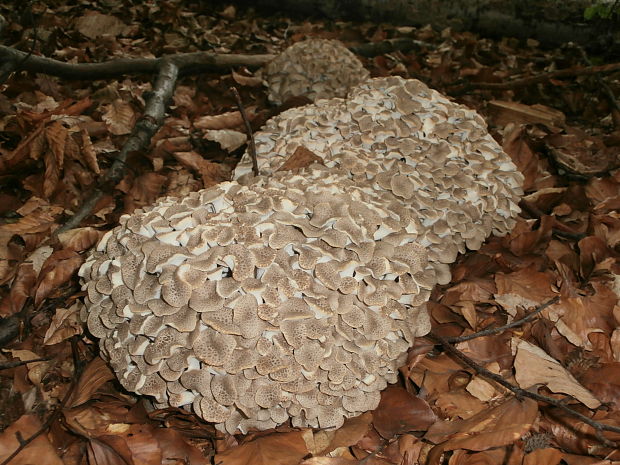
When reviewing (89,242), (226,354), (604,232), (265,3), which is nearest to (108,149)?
(89,242)

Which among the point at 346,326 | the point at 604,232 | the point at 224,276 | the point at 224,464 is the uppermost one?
the point at 224,276

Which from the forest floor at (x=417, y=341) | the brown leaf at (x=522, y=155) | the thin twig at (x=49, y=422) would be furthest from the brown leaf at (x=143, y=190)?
the brown leaf at (x=522, y=155)

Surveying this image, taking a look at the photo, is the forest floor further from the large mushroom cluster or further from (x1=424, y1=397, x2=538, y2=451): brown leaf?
the large mushroom cluster

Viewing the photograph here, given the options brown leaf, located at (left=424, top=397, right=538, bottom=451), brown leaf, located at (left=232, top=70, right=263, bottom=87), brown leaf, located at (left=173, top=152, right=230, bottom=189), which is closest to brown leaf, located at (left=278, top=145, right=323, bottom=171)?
brown leaf, located at (left=173, top=152, right=230, bottom=189)

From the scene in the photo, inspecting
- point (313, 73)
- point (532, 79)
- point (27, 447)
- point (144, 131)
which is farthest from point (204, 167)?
point (532, 79)

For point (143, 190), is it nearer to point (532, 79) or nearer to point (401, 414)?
point (401, 414)

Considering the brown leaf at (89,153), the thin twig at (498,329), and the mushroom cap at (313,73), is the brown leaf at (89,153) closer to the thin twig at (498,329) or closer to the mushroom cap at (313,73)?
the mushroom cap at (313,73)

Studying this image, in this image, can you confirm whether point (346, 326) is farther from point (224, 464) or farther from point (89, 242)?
point (89, 242)
